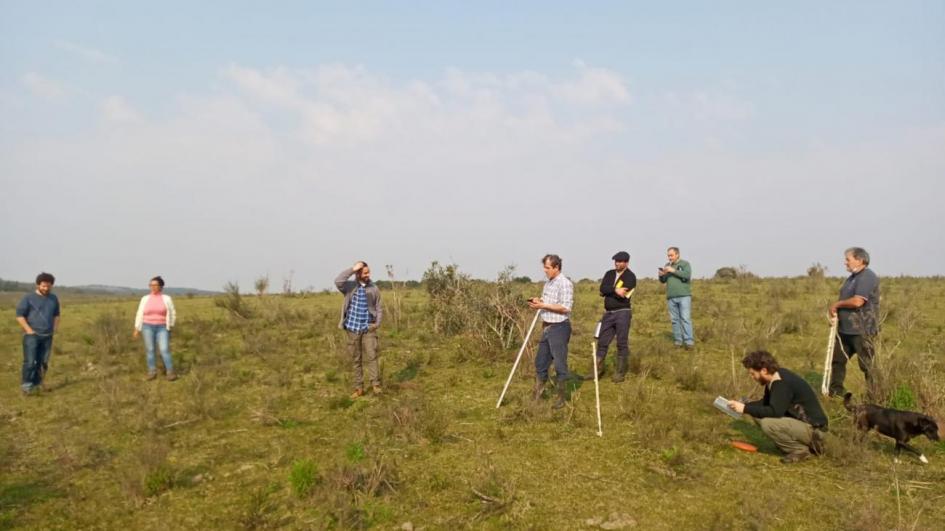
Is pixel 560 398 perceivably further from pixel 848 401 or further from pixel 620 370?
pixel 848 401

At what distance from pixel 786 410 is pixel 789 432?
0.70 ft

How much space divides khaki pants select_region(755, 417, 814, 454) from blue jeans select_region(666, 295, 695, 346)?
4.93 meters

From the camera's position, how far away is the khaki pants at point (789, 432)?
550cm

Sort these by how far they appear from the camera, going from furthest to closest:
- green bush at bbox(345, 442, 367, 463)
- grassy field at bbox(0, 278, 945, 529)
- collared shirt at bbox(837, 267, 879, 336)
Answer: collared shirt at bbox(837, 267, 879, 336)
green bush at bbox(345, 442, 367, 463)
grassy field at bbox(0, 278, 945, 529)

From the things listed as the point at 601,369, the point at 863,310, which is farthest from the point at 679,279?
the point at 863,310

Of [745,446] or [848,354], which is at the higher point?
[848,354]

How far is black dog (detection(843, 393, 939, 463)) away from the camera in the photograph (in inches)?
206

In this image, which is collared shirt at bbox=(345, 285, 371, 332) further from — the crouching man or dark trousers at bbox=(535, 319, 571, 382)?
Answer: the crouching man

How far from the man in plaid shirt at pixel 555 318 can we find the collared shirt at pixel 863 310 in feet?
11.0

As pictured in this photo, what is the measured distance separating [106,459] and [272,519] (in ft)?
8.70

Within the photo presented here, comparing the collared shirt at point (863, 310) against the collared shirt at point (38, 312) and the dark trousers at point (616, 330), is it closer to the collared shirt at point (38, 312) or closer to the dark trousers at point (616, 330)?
the dark trousers at point (616, 330)

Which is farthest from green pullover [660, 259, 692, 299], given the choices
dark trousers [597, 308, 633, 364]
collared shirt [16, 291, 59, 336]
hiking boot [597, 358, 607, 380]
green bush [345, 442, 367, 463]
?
collared shirt [16, 291, 59, 336]

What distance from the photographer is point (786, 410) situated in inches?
216

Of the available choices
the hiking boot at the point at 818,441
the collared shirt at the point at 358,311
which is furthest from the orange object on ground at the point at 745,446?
the collared shirt at the point at 358,311
